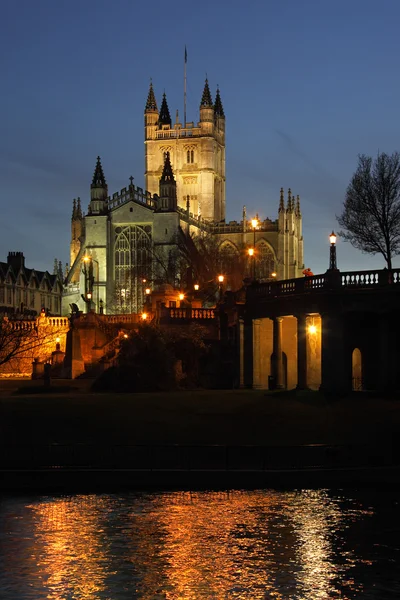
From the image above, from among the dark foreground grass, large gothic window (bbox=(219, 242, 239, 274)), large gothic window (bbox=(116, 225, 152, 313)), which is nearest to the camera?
the dark foreground grass

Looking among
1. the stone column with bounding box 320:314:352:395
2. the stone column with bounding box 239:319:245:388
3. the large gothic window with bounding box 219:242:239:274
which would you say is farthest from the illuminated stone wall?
the stone column with bounding box 320:314:352:395

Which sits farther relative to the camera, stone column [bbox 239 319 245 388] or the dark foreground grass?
stone column [bbox 239 319 245 388]

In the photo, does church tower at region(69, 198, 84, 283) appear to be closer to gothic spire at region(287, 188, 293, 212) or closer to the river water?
gothic spire at region(287, 188, 293, 212)

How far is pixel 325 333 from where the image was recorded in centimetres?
5309

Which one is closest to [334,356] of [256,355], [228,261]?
[256,355]

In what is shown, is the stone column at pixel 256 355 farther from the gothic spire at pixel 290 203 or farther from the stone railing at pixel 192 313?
the gothic spire at pixel 290 203

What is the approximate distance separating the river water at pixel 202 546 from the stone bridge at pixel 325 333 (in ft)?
63.1

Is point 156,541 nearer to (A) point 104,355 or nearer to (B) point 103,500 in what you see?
(B) point 103,500

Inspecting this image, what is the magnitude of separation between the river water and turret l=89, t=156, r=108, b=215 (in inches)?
4743

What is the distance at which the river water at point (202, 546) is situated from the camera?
2323 cm

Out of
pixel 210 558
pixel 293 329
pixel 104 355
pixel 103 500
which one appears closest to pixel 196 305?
pixel 104 355

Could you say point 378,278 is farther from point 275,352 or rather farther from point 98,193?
point 98,193

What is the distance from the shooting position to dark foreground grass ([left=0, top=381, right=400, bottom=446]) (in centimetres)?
4162

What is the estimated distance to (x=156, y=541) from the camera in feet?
90.4
